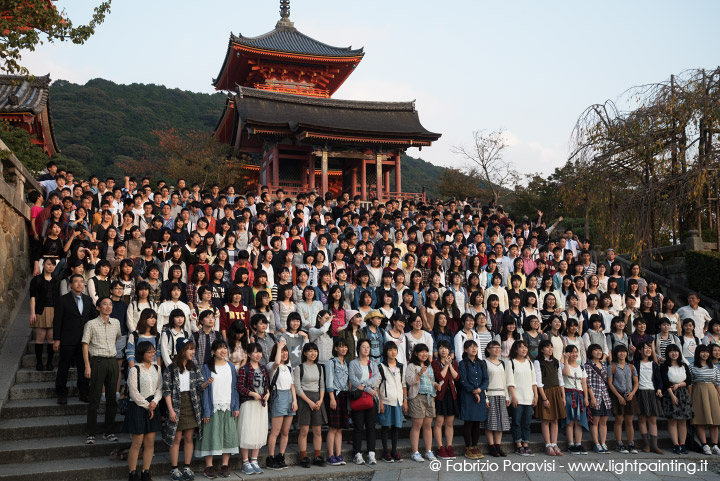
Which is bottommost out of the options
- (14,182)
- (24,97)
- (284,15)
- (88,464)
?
(88,464)

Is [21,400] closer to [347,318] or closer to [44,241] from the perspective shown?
[44,241]

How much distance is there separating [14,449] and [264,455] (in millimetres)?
2471

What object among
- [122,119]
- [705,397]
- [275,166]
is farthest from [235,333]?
[122,119]

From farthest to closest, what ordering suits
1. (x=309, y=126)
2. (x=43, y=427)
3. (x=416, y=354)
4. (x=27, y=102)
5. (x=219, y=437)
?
1. (x=309, y=126)
2. (x=27, y=102)
3. (x=416, y=354)
4. (x=43, y=427)
5. (x=219, y=437)

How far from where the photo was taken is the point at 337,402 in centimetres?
643

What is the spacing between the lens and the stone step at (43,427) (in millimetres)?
5773

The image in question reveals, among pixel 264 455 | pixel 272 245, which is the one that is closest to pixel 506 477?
pixel 264 455

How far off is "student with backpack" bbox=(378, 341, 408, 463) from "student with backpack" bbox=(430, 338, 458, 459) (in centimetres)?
42

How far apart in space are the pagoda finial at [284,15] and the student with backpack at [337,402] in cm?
3081

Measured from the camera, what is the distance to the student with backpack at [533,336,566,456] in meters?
6.97

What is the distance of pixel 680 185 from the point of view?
11.2 m

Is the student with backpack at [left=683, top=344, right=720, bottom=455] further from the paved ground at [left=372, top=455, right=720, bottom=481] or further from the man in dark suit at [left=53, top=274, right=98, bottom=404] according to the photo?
the man in dark suit at [left=53, top=274, right=98, bottom=404]

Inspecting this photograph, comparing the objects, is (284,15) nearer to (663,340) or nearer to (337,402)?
(663,340)

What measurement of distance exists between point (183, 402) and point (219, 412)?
15.1 inches
